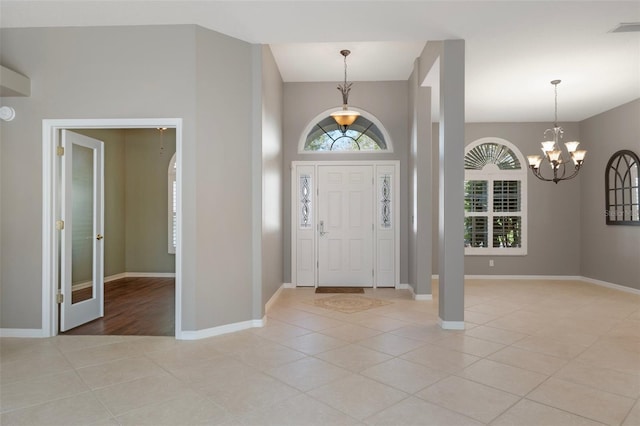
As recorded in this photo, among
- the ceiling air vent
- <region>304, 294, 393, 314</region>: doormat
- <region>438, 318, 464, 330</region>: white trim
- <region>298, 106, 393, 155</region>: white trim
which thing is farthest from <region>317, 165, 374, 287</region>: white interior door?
the ceiling air vent

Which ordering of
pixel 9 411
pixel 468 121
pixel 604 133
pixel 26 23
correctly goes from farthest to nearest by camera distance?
pixel 468 121
pixel 604 133
pixel 26 23
pixel 9 411

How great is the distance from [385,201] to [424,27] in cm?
312

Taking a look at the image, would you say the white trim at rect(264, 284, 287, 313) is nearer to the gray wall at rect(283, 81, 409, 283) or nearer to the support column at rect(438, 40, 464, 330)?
the gray wall at rect(283, 81, 409, 283)

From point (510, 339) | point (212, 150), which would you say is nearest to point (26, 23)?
point (212, 150)

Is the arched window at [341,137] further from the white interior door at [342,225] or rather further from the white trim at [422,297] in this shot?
the white trim at [422,297]

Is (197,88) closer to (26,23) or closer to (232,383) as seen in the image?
(26,23)

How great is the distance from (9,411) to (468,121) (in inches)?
302

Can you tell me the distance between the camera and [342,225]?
655 cm

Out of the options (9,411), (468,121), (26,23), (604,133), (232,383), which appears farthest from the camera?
(468,121)

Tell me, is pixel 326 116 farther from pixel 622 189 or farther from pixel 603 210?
pixel 603 210

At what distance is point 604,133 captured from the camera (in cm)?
688

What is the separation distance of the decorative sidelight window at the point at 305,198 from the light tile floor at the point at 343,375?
87.7 inches

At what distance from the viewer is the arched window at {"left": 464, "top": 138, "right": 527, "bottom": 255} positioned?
7586 mm

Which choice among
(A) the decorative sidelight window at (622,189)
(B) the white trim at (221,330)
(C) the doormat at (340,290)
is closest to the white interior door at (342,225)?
(C) the doormat at (340,290)
